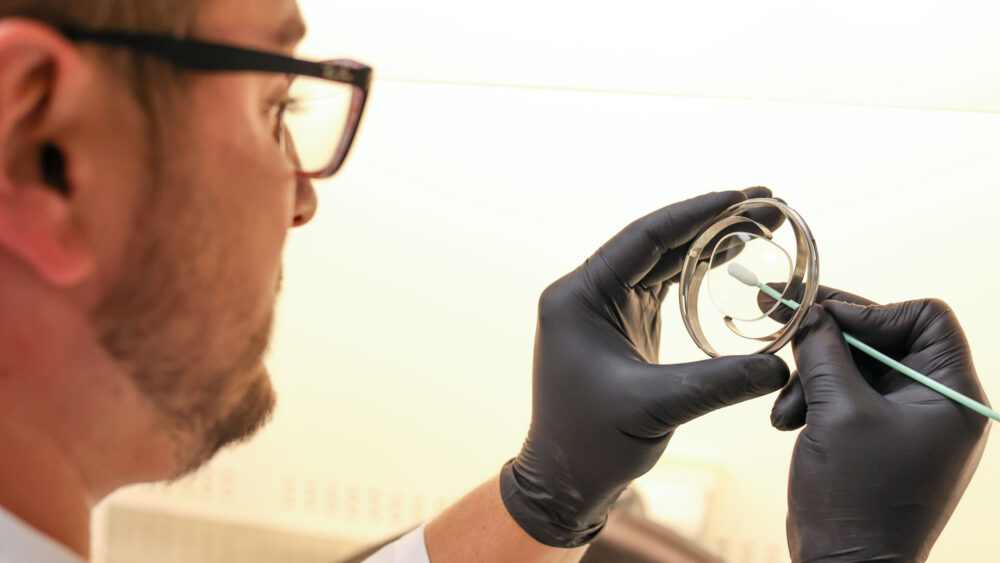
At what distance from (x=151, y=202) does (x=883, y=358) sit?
29.4 inches

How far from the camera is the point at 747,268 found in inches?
32.6

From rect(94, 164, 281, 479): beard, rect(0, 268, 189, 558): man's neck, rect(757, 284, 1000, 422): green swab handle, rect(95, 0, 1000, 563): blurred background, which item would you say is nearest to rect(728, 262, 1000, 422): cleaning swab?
rect(757, 284, 1000, 422): green swab handle

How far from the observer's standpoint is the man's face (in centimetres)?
63

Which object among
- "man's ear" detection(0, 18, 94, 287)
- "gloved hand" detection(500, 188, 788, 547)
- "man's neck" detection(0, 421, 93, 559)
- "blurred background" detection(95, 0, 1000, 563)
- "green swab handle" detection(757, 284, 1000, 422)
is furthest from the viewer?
"blurred background" detection(95, 0, 1000, 563)

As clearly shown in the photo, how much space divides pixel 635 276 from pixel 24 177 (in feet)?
2.14

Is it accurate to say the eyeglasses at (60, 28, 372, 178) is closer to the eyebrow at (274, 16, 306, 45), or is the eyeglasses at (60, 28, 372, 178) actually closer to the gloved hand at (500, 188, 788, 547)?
the eyebrow at (274, 16, 306, 45)

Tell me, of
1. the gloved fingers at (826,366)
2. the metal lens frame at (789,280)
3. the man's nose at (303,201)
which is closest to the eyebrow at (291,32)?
the man's nose at (303,201)

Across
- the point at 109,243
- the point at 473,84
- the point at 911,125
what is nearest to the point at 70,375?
the point at 109,243

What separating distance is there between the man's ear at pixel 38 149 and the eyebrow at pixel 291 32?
0.60ft

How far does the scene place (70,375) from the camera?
0.63 meters

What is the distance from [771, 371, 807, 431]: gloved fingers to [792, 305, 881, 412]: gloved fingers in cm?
3

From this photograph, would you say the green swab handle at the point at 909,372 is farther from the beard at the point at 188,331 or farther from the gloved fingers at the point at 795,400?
the beard at the point at 188,331

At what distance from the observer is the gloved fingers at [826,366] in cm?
78

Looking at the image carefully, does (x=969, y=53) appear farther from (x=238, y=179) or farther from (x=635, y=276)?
(x=238, y=179)
